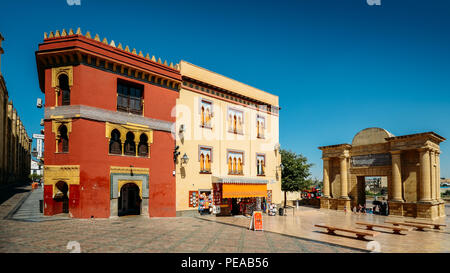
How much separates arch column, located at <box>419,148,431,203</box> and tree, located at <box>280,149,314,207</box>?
38.5 feet

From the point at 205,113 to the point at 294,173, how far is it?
16.5m

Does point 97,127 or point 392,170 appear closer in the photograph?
point 97,127

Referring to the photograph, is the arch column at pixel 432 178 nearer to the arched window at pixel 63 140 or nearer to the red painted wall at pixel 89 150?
the red painted wall at pixel 89 150

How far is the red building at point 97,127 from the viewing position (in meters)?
15.8

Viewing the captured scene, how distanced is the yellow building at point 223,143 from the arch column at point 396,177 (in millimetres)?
11210

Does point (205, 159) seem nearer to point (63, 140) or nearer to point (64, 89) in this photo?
point (63, 140)

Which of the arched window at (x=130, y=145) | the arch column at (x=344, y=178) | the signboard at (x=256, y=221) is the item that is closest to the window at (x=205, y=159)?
the arched window at (x=130, y=145)

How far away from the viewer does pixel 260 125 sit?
87.0 feet

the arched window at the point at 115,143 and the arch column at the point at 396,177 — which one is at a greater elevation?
the arched window at the point at 115,143

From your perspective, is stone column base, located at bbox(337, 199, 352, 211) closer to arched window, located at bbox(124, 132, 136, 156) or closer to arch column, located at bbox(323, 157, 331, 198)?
arch column, located at bbox(323, 157, 331, 198)

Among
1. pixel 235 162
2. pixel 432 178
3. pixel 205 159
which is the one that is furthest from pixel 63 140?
pixel 432 178
